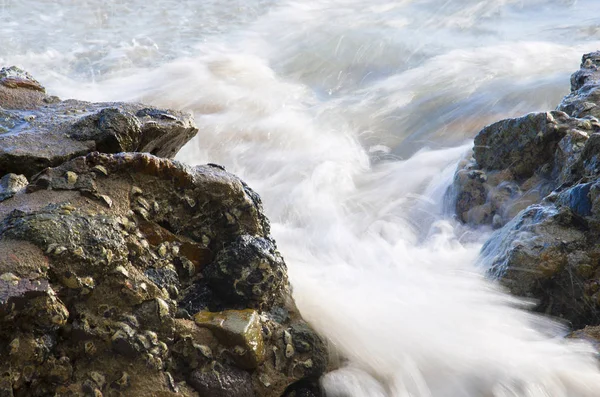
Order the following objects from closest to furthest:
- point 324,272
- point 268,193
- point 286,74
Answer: point 324,272
point 268,193
point 286,74

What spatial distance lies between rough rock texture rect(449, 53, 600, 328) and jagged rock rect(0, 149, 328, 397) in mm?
1509

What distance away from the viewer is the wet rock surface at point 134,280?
7.84 feet

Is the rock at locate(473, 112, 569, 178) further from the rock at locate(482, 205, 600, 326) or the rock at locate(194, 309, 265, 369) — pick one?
the rock at locate(194, 309, 265, 369)

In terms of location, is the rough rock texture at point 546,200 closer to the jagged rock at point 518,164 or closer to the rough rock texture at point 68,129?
the jagged rock at point 518,164

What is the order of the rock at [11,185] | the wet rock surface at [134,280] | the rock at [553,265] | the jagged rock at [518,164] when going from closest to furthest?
the wet rock surface at [134,280], the rock at [11,185], the rock at [553,265], the jagged rock at [518,164]

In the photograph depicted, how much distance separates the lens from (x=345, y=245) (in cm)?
585

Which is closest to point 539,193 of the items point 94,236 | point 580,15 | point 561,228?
point 561,228

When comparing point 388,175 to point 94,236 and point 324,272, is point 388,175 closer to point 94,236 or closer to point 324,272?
point 324,272

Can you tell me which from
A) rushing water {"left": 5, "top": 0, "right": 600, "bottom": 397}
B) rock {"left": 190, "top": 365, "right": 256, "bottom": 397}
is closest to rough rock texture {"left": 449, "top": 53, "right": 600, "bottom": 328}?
rushing water {"left": 5, "top": 0, "right": 600, "bottom": 397}

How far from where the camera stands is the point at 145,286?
268 centimetres

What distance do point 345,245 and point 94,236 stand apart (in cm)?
351

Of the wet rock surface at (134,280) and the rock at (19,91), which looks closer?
the wet rock surface at (134,280)

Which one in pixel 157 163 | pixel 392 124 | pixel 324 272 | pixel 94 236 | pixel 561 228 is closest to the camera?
pixel 94 236

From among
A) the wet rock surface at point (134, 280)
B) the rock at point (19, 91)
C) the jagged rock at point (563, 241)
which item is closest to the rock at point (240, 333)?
the wet rock surface at point (134, 280)
